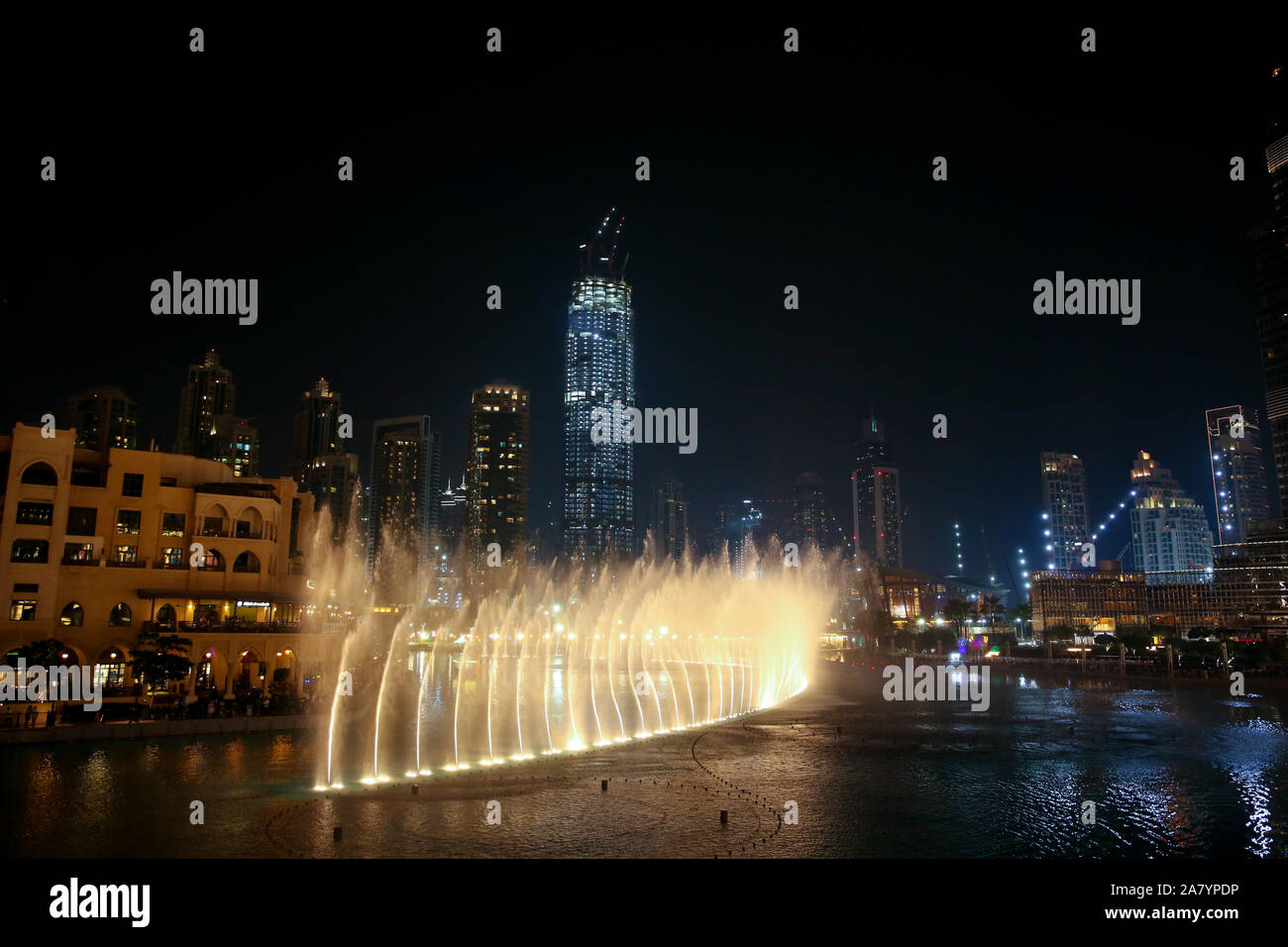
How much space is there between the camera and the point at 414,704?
166ft

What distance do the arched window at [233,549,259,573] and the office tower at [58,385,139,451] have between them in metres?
116

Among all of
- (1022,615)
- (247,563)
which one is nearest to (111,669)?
(247,563)

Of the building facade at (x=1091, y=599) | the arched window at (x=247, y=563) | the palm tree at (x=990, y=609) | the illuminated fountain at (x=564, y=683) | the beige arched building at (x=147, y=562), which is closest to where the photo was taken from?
the illuminated fountain at (x=564, y=683)

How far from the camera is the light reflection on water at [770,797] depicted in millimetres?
19672

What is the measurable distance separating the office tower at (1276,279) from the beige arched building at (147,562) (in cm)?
16730

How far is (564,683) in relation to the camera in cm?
6588

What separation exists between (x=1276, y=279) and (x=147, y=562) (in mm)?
182789

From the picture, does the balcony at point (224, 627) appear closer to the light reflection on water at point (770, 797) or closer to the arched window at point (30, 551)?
the arched window at point (30, 551)

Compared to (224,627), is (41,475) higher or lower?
higher

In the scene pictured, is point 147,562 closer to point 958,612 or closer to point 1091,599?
point 958,612

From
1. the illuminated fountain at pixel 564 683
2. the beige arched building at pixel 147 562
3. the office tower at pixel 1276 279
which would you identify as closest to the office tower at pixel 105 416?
the illuminated fountain at pixel 564 683

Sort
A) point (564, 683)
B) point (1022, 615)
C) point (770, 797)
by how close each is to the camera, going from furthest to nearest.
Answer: point (1022, 615) < point (564, 683) < point (770, 797)
